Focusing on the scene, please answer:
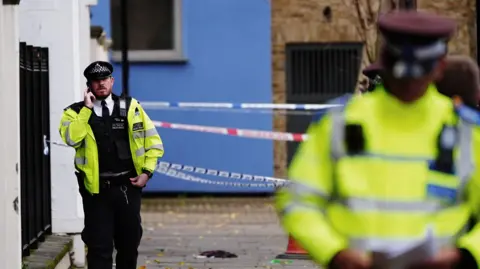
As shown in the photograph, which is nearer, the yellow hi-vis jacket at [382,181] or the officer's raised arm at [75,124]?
the yellow hi-vis jacket at [382,181]

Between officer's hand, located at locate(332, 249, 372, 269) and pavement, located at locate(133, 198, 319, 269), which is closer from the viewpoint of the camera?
officer's hand, located at locate(332, 249, 372, 269)

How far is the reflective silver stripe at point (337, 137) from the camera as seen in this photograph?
3.96 metres

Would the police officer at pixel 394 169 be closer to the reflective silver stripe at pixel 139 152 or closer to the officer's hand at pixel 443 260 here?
the officer's hand at pixel 443 260

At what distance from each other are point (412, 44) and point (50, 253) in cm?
700

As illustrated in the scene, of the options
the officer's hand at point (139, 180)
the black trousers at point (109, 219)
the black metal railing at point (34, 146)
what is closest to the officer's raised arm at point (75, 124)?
the black trousers at point (109, 219)

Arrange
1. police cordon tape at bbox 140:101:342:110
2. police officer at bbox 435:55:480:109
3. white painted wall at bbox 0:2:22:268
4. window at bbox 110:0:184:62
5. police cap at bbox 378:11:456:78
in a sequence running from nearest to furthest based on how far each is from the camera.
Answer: police cap at bbox 378:11:456:78
police officer at bbox 435:55:480:109
white painted wall at bbox 0:2:22:268
police cordon tape at bbox 140:101:342:110
window at bbox 110:0:184:62

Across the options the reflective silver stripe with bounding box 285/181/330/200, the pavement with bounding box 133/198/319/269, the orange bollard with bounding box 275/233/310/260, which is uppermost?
the reflective silver stripe with bounding box 285/181/330/200

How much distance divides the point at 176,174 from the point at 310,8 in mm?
3512

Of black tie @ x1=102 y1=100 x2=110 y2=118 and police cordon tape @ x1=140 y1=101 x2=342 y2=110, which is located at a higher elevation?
black tie @ x1=102 y1=100 x2=110 y2=118

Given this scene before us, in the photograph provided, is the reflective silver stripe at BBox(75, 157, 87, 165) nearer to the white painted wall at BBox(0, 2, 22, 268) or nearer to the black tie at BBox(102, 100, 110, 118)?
the black tie at BBox(102, 100, 110, 118)

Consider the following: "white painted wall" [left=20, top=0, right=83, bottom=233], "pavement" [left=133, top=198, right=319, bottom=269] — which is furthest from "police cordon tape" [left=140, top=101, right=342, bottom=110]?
"white painted wall" [left=20, top=0, right=83, bottom=233]

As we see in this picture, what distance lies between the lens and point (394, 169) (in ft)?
12.9

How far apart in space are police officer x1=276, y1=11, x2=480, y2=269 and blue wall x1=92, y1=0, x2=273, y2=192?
54.7 feet

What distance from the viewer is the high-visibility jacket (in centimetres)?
913
